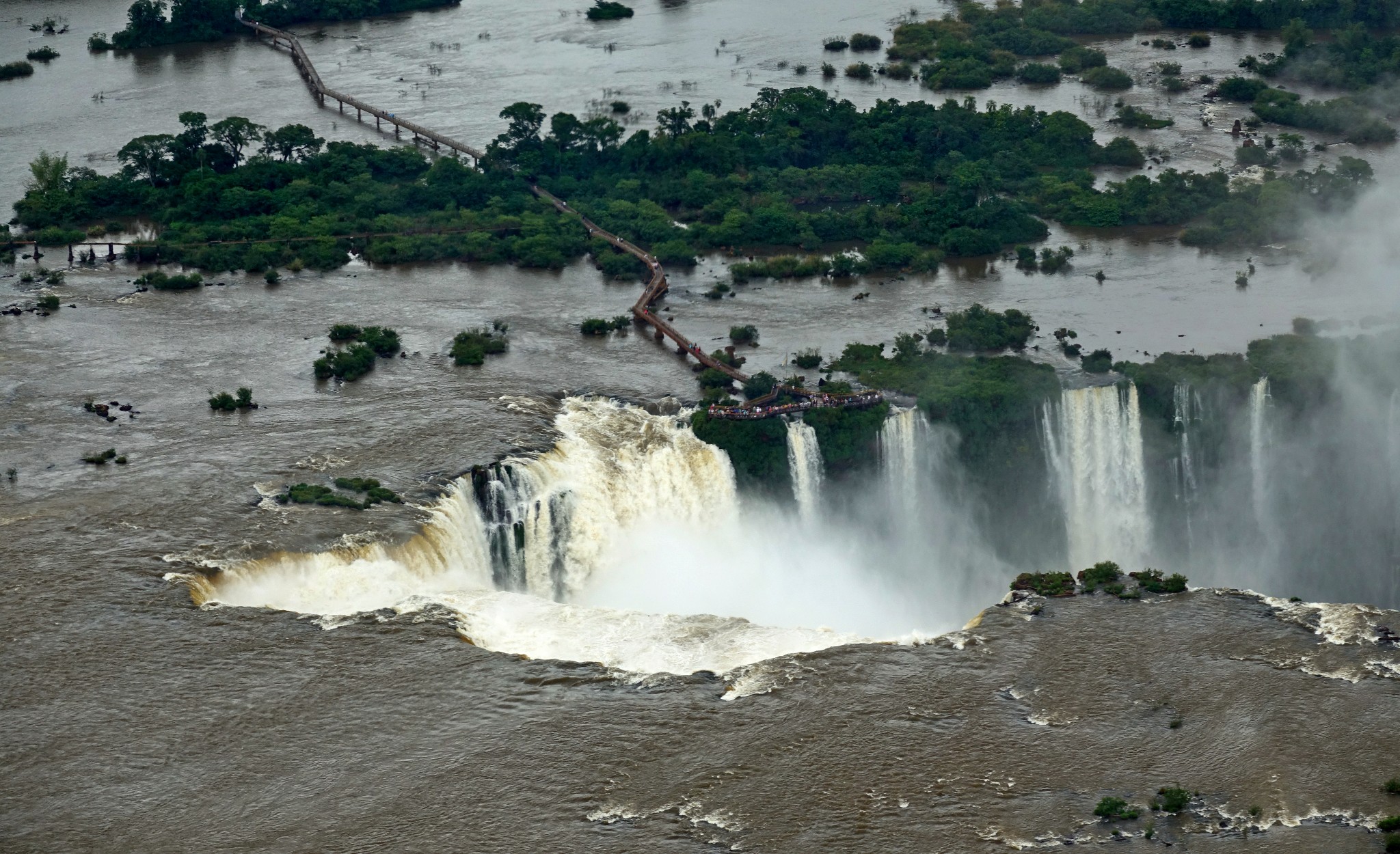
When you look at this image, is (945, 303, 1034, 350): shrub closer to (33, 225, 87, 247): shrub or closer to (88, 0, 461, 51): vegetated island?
(33, 225, 87, 247): shrub

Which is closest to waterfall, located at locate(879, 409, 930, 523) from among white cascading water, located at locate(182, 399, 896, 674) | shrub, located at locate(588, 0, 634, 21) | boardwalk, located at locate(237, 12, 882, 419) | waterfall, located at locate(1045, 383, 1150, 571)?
boardwalk, located at locate(237, 12, 882, 419)

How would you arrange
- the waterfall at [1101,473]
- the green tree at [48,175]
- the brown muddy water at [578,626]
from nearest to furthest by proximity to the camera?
1. the brown muddy water at [578,626]
2. the waterfall at [1101,473]
3. the green tree at [48,175]

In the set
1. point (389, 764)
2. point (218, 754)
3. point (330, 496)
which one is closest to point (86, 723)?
point (218, 754)

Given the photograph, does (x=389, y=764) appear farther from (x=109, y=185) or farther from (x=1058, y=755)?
(x=109, y=185)

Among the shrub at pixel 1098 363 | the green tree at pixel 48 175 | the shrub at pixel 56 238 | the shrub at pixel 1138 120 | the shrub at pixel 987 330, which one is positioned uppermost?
the green tree at pixel 48 175

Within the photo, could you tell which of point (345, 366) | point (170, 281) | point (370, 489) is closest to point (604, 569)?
point (370, 489)

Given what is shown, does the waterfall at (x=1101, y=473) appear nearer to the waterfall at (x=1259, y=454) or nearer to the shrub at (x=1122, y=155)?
the waterfall at (x=1259, y=454)

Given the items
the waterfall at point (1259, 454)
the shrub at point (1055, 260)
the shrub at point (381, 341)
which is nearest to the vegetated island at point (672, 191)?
the shrub at point (1055, 260)
